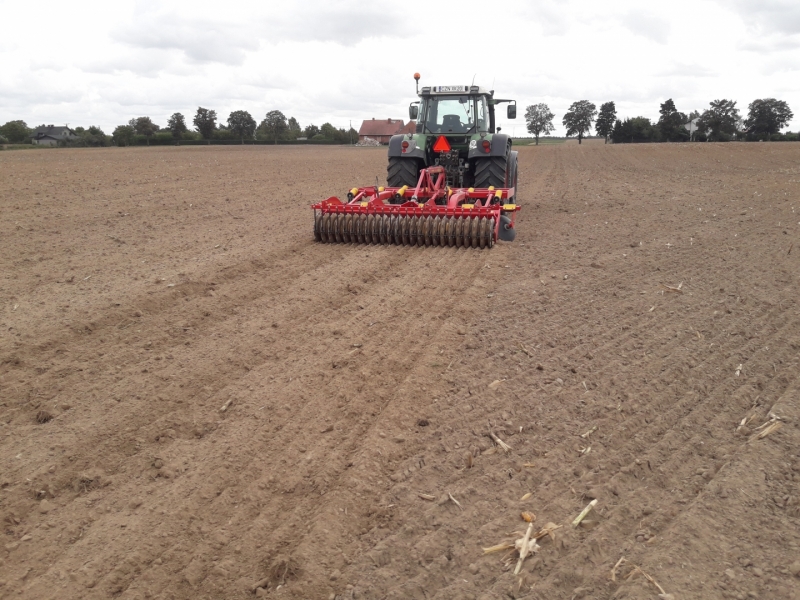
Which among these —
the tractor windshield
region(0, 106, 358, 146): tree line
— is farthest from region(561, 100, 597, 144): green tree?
the tractor windshield

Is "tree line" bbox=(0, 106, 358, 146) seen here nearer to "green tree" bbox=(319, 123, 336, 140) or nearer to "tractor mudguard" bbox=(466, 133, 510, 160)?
"green tree" bbox=(319, 123, 336, 140)

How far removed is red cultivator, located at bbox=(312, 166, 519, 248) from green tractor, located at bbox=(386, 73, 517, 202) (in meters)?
1.15

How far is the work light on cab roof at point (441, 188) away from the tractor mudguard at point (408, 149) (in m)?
0.02

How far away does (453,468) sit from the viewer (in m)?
3.26

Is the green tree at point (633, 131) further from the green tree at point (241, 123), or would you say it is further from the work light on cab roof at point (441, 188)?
the work light on cab roof at point (441, 188)

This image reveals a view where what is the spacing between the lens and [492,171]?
32.5ft

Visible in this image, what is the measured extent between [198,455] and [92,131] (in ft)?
205

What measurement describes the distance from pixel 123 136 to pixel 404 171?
157ft

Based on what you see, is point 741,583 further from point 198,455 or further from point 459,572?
point 198,455

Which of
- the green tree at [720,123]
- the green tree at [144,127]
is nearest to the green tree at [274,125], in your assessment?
the green tree at [144,127]

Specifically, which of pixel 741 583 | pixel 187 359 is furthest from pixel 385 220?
pixel 741 583

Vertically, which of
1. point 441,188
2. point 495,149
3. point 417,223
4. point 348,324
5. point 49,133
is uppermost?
point 49,133

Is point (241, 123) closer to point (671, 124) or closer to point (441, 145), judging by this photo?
point (671, 124)

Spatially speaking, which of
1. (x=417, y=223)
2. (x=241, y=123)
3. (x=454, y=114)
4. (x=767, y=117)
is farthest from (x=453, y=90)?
(x=767, y=117)
